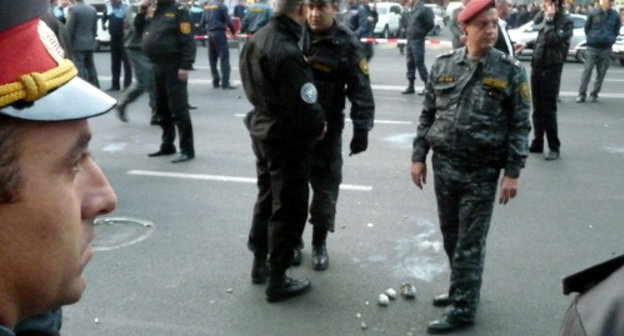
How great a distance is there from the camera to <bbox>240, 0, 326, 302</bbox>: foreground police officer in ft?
14.0

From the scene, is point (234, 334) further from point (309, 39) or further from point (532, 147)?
point (532, 147)

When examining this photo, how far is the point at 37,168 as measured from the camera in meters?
1.00

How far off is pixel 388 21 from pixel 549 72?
75.4 ft

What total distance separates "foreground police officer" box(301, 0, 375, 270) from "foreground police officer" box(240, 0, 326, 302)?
448 millimetres

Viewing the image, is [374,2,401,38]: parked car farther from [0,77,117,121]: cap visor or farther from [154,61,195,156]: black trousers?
[0,77,117,121]: cap visor

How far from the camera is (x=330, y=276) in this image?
5.00 metres

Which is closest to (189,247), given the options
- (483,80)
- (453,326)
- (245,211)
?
(245,211)

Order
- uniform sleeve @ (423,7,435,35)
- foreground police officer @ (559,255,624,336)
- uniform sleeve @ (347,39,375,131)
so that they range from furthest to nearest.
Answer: uniform sleeve @ (423,7,435,35)
uniform sleeve @ (347,39,375,131)
foreground police officer @ (559,255,624,336)

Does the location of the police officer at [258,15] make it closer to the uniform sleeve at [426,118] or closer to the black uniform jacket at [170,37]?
the black uniform jacket at [170,37]

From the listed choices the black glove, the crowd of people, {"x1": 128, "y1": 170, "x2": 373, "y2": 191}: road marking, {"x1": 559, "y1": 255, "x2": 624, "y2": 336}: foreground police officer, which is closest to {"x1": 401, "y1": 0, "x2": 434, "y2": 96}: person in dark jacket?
the crowd of people

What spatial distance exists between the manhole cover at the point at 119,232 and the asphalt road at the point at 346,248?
0.02m

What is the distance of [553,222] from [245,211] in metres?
2.65

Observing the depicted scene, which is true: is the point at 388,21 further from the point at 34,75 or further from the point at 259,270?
the point at 34,75

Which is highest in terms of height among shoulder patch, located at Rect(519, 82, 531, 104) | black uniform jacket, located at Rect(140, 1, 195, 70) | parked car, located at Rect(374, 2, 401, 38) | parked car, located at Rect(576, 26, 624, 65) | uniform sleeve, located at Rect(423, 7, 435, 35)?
shoulder patch, located at Rect(519, 82, 531, 104)
